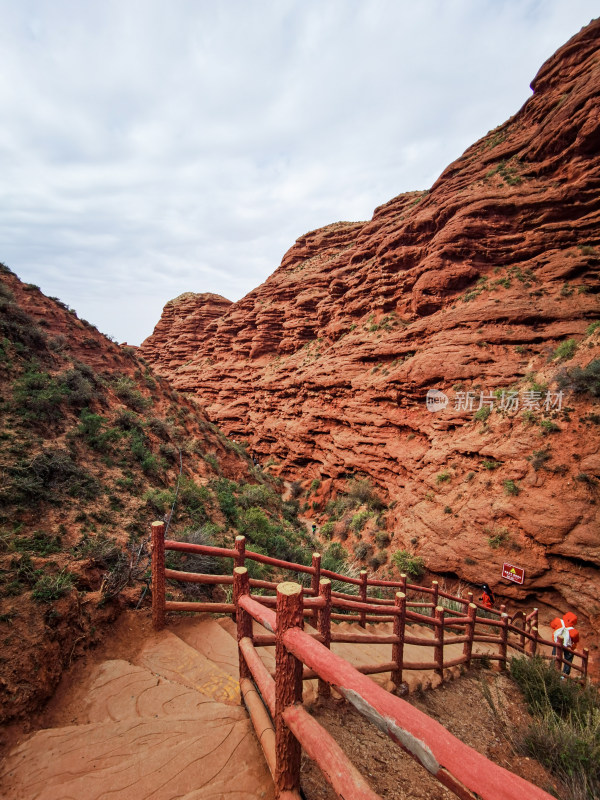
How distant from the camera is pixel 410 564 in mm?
10430

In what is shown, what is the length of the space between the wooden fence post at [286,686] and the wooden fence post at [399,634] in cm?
202

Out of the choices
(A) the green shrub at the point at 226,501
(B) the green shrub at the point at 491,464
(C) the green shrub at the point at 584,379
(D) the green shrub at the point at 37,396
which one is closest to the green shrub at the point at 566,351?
(C) the green shrub at the point at 584,379

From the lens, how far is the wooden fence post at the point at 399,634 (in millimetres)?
3377

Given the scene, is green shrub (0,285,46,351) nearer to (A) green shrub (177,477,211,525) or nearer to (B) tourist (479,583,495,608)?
(A) green shrub (177,477,211,525)

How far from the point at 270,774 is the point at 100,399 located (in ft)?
32.0

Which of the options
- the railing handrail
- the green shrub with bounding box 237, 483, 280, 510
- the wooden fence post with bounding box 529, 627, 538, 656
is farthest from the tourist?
the railing handrail

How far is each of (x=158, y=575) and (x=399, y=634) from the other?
2.56 metres

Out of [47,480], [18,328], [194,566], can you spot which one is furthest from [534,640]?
[18,328]

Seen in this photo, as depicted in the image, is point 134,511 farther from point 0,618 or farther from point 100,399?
point 100,399

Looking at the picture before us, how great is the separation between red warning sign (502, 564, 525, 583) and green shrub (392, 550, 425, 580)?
231 centimetres

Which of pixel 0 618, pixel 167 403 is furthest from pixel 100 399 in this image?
pixel 0 618

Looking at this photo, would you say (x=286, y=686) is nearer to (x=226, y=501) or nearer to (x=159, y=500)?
(x=159, y=500)

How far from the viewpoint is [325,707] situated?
274 cm

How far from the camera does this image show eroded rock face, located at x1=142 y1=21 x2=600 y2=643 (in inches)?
359
